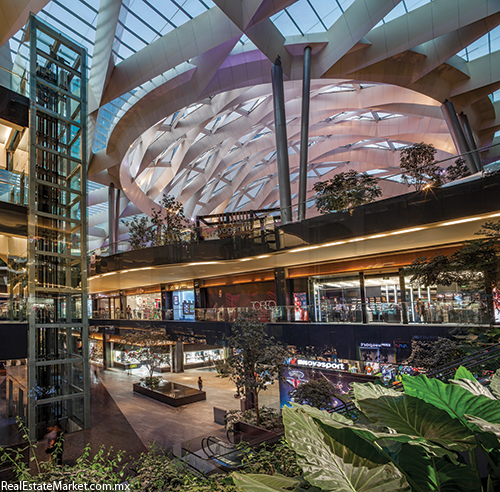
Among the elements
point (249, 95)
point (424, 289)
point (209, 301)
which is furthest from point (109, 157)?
point (424, 289)

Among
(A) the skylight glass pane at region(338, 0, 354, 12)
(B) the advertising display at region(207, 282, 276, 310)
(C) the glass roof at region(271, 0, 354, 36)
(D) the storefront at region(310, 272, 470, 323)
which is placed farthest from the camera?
(B) the advertising display at region(207, 282, 276, 310)

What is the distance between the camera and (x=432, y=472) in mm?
1353

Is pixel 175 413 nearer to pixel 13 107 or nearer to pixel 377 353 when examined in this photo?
pixel 377 353

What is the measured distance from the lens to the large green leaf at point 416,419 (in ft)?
4.47

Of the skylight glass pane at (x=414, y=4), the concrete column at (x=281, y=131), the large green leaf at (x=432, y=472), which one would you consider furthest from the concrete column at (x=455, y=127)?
the large green leaf at (x=432, y=472)

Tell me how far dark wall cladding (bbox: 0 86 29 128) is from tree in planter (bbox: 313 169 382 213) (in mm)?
10179

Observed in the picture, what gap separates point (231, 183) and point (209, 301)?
1702cm

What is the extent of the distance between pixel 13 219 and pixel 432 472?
11351 millimetres

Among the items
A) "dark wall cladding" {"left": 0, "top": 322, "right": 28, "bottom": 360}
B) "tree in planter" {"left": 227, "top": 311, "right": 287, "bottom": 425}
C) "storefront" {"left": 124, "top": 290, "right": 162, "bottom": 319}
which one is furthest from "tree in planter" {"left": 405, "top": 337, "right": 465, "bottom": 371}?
"storefront" {"left": 124, "top": 290, "right": 162, "bottom": 319}

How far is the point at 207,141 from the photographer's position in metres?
28.9

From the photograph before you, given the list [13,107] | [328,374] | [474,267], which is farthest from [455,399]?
[328,374]

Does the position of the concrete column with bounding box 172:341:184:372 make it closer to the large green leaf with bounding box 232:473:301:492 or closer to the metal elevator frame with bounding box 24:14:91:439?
the metal elevator frame with bounding box 24:14:91:439

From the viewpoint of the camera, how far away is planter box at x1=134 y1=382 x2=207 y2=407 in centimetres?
1816

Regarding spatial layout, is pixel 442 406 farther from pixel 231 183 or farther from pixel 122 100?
pixel 231 183
